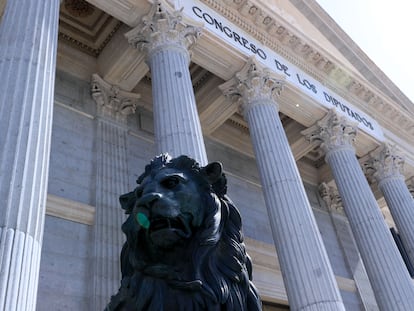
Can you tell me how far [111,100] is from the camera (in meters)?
12.6

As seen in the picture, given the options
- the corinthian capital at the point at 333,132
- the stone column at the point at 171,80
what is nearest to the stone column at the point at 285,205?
the stone column at the point at 171,80

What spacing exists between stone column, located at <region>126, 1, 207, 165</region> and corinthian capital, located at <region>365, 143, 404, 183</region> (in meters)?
9.17

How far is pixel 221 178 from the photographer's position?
2.78 meters

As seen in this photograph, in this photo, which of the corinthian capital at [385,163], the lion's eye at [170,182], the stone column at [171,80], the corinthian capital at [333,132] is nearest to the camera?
the lion's eye at [170,182]

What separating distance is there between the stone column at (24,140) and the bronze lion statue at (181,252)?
98.2 inches

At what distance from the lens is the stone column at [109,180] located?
9359mm

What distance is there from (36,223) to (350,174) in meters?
10.4

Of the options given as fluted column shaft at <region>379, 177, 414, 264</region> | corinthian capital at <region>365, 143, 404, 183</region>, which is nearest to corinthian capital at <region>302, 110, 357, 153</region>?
corinthian capital at <region>365, 143, 404, 183</region>

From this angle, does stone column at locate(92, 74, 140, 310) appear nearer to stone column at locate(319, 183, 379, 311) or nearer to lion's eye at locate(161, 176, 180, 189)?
lion's eye at locate(161, 176, 180, 189)

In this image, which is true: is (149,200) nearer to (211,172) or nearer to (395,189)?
(211,172)

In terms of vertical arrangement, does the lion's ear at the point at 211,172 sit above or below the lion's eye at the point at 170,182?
above

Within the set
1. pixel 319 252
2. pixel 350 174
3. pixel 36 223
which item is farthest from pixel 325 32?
pixel 36 223

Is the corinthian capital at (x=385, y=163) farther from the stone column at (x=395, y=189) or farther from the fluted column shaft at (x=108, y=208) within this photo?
the fluted column shaft at (x=108, y=208)

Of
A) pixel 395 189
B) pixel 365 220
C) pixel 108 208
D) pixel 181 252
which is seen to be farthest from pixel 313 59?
pixel 181 252
